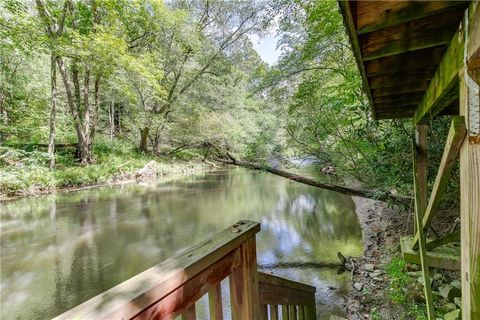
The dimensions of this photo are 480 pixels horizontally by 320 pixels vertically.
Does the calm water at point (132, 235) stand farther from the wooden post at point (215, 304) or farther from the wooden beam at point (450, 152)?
the wooden post at point (215, 304)

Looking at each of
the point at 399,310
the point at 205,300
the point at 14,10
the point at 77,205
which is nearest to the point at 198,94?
the point at 14,10

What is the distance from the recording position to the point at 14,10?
25.5 feet

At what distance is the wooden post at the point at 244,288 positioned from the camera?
119cm

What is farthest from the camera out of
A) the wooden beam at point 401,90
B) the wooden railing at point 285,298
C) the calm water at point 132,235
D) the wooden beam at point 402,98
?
the calm water at point 132,235

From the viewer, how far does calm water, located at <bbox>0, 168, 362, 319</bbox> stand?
147 inches

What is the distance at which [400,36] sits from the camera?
43.7 inches

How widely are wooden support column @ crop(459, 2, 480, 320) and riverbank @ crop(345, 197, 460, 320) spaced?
135cm

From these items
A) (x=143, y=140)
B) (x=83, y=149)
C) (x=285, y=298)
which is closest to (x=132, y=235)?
(x=285, y=298)

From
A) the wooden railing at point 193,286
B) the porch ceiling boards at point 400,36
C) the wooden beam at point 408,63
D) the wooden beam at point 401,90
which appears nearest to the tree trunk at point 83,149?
the wooden railing at point 193,286

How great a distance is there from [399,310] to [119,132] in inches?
724

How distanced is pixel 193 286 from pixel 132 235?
17.4 ft

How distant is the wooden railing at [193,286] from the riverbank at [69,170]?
29.3 ft

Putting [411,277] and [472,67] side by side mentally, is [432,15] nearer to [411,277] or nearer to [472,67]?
[472,67]

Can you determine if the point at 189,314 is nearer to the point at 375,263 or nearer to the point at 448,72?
the point at 448,72
